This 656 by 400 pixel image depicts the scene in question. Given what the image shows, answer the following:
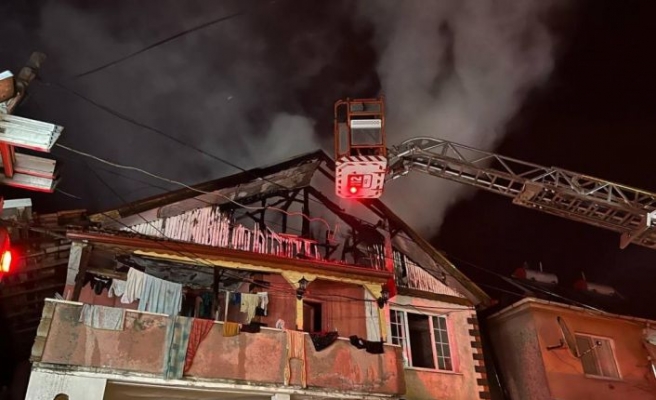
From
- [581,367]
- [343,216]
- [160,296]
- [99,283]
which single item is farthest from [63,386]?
[581,367]

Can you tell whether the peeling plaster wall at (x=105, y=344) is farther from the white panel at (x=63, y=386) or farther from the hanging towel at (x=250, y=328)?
the hanging towel at (x=250, y=328)

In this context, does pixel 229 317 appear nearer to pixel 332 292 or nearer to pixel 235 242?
pixel 235 242

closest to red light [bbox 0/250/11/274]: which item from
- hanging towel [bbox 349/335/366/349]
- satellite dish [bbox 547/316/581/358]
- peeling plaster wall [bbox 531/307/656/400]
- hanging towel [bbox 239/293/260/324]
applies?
hanging towel [bbox 239/293/260/324]

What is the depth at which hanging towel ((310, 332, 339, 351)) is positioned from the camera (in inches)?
610

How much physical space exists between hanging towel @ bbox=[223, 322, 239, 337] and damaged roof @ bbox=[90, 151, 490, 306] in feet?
14.6

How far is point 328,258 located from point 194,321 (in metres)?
5.88

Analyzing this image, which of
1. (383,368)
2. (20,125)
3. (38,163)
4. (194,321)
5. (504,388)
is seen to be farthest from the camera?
(504,388)

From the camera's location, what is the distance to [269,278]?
17609mm

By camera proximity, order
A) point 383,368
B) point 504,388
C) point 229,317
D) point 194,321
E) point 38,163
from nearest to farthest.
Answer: point 38,163 < point 194,321 < point 383,368 < point 229,317 < point 504,388

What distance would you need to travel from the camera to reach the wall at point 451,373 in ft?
56.5

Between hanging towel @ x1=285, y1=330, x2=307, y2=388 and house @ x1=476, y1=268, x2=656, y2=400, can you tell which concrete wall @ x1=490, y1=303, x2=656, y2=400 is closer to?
house @ x1=476, y1=268, x2=656, y2=400

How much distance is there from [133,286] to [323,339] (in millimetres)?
5845

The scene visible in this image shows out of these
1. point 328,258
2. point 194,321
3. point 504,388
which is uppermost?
point 328,258

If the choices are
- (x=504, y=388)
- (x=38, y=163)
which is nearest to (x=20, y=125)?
(x=38, y=163)
